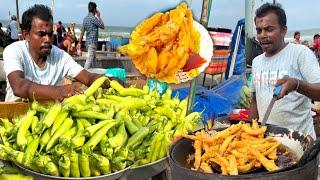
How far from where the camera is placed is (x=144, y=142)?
2.74 m

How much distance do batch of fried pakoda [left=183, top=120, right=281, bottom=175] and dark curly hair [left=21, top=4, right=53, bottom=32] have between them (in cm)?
227

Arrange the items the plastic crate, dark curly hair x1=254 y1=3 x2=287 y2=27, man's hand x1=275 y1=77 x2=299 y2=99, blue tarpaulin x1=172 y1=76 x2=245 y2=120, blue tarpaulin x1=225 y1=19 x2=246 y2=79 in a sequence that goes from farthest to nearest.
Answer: blue tarpaulin x1=225 y1=19 x2=246 y2=79
the plastic crate
blue tarpaulin x1=172 y1=76 x2=245 y2=120
dark curly hair x1=254 y1=3 x2=287 y2=27
man's hand x1=275 y1=77 x2=299 y2=99

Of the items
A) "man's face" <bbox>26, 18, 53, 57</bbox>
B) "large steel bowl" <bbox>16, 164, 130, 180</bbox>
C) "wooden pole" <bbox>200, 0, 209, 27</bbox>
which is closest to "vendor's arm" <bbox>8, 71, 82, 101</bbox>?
"man's face" <bbox>26, 18, 53, 57</bbox>

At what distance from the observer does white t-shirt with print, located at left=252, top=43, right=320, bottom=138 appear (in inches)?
125

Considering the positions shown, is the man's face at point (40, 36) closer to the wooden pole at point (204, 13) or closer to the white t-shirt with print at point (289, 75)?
the wooden pole at point (204, 13)

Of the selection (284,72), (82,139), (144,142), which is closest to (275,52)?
(284,72)

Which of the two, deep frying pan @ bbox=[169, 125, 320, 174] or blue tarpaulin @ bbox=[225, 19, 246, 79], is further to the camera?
blue tarpaulin @ bbox=[225, 19, 246, 79]

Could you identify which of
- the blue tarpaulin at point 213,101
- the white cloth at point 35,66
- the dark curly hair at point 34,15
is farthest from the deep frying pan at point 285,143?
the blue tarpaulin at point 213,101

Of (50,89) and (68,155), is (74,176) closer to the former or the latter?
(68,155)

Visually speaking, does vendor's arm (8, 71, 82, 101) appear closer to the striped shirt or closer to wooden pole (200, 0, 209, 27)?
wooden pole (200, 0, 209, 27)

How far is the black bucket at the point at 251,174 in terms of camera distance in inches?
68.2

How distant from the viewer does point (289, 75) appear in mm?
3266

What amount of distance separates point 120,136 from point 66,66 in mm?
1875

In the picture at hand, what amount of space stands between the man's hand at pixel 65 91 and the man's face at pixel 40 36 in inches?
28.5
